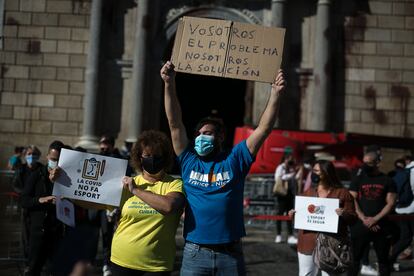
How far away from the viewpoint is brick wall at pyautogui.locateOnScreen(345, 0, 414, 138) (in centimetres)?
2022

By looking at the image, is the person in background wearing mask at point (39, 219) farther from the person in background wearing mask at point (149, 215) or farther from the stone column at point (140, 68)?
the stone column at point (140, 68)

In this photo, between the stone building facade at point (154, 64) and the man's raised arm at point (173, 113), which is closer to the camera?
the man's raised arm at point (173, 113)

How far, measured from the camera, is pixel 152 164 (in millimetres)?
5410

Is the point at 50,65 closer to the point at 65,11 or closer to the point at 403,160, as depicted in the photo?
the point at 65,11

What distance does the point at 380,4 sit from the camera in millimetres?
20406

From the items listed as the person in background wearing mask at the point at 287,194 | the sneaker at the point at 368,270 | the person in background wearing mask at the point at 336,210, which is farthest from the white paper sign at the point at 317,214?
the person in background wearing mask at the point at 287,194

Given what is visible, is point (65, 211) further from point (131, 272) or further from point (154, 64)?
point (154, 64)

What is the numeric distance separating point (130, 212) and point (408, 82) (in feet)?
53.6

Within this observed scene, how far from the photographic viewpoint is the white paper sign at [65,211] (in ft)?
23.1

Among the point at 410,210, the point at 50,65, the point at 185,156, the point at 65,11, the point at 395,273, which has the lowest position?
the point at 395,273

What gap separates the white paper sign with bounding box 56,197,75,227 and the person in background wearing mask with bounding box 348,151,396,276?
3552 mm

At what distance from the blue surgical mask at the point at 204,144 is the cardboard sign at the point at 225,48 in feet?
2.11

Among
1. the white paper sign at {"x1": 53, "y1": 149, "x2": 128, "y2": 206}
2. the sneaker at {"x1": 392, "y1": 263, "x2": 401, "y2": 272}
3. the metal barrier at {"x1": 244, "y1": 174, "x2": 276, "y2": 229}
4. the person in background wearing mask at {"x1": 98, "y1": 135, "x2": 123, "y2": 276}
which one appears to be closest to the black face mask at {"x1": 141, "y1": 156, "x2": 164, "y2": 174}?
the white paper sign at {"x1": 53, "y1": 149, "x2": 128, "y2": 206}

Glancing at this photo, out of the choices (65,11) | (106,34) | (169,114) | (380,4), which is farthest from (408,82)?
(169,114)
